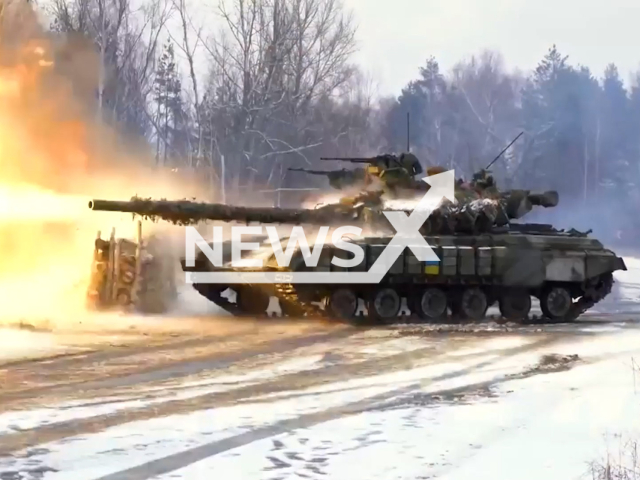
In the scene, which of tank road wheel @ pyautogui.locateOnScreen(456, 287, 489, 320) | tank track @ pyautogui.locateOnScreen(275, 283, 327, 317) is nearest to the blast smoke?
tank track @ pyautogui.locateOnScreen(275, 283, 327, 317)

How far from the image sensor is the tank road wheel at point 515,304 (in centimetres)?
1900

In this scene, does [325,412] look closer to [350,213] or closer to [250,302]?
[350,213]

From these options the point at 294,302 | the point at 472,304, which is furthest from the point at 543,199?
the point at 294,302

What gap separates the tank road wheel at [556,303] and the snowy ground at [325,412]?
13.7 feet

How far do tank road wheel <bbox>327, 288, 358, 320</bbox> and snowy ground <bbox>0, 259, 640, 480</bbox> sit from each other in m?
2.70

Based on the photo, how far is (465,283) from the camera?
59.3 feet

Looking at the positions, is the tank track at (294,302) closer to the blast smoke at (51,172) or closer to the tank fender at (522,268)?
the tank fender at (522,268)

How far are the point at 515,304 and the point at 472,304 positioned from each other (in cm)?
116

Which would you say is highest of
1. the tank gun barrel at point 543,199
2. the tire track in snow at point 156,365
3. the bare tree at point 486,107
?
the bare tree at point 486,107

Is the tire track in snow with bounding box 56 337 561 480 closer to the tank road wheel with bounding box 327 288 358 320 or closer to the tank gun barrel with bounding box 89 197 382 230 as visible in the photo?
the tank road wheel with bounding box 327 288 358 320

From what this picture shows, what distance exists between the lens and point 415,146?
5878cm

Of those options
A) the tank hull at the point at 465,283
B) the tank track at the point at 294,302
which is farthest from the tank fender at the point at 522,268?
the tank track at the point at 294,302

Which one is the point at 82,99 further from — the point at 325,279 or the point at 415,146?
the point at 415,146

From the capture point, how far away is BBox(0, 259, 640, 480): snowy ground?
280 inches
